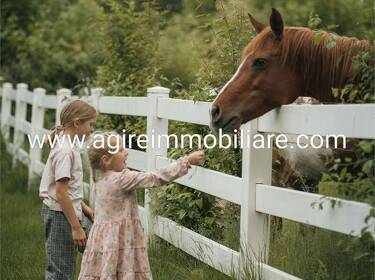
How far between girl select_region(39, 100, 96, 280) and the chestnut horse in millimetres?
839

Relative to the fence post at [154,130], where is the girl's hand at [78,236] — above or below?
below

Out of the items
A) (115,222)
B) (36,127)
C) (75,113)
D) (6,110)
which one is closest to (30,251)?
(75,113)

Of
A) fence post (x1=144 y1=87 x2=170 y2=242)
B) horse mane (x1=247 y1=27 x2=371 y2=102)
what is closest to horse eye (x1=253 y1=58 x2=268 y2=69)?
horse mane (x1=247 y1=27 x2=371 y2=102)

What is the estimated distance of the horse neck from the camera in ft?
16.1

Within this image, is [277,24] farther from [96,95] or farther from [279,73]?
[96,95]

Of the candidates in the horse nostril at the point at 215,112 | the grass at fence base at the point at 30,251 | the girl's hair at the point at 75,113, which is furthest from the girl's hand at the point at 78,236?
the horse nostril at the point at 215,112

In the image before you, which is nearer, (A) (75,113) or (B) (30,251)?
(A) (75,113)

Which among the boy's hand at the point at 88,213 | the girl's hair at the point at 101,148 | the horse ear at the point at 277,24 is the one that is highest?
the horse ear at the point at 277,24

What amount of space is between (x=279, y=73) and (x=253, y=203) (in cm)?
83

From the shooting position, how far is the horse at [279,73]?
4.77 m

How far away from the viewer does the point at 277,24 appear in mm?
4898

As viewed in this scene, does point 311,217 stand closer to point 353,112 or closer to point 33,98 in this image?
point 353,112

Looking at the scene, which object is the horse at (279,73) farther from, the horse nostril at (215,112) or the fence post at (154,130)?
the fence post at (154,130)

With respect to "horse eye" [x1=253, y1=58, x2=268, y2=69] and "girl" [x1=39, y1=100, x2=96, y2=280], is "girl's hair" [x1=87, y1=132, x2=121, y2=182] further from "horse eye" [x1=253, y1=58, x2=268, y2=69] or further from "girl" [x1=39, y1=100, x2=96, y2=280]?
"horse eye" [x1=253, y1=58, x2=268, y2=69]
